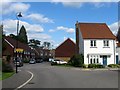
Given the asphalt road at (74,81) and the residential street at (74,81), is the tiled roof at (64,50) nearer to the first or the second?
the residential street at (74,81)

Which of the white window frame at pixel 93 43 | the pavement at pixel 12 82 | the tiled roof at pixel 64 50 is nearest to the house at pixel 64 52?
the tiled roof at pixel 64 50

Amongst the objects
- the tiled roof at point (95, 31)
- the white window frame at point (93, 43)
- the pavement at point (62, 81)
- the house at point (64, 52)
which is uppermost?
the tiled roof at point (95, 31)

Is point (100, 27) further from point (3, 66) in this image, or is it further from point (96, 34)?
point (3, 66)

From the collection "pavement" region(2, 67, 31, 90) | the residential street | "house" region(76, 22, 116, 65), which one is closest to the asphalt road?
the residential street

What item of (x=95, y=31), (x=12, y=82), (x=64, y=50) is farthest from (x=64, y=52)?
(x=12, y=82)

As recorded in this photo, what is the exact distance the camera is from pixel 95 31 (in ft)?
208

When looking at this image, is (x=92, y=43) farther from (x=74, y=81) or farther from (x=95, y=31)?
Result: (x=74, y=81)

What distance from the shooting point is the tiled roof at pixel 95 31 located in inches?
2398

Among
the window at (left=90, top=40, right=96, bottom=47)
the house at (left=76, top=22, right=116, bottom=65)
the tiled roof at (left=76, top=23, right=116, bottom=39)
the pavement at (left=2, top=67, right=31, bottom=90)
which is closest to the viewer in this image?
the pavement at (left=2, top=67, right=31, bottom=90)

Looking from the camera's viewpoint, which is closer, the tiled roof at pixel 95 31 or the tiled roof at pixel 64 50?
the tiled roof at pixel 95 31

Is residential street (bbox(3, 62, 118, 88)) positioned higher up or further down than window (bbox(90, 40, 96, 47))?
further down

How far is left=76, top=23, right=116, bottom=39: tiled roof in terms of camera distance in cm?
6091

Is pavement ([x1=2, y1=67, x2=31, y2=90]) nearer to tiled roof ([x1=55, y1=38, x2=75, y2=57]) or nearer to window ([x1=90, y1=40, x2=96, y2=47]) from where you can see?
window ([x1=90, y1=40, x2=96, y2=47])

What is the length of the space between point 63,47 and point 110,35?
102 ft
